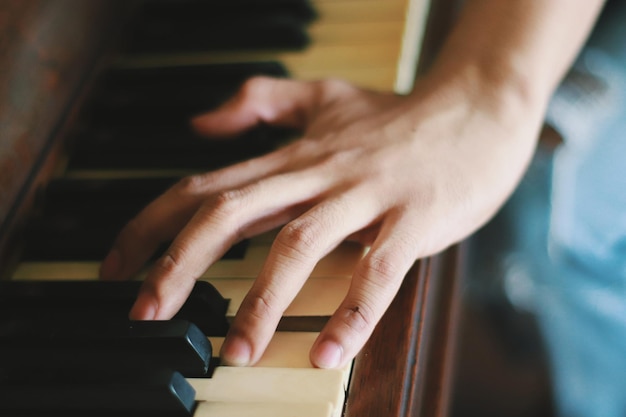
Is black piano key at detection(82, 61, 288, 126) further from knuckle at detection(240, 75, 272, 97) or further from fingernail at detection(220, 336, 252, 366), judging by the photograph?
fingernail at detection(220, 336, 252, 366)

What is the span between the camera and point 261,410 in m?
0.54

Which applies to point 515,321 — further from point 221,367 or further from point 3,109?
point 3,109

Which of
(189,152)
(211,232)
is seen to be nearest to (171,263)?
(211,232)

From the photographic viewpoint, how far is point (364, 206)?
27.8 inches

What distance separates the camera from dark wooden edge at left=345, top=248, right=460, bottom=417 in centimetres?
57

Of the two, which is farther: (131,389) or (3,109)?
(3,109)

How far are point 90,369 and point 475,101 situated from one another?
63 centimetres

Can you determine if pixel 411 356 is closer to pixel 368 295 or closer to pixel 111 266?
pixel 368 295

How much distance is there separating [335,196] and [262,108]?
0.82 ft

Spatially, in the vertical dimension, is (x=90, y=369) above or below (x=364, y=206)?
below

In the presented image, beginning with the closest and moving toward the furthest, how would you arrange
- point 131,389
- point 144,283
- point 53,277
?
point 131,389 → point 144,283 → point 53,277

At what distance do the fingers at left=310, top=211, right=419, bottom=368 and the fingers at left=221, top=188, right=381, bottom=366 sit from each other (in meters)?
0.04

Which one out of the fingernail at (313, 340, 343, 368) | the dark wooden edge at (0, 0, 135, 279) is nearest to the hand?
the fingernail at (313, 340, 343, 368)

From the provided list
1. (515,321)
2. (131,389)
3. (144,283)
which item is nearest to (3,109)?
(144,283)
